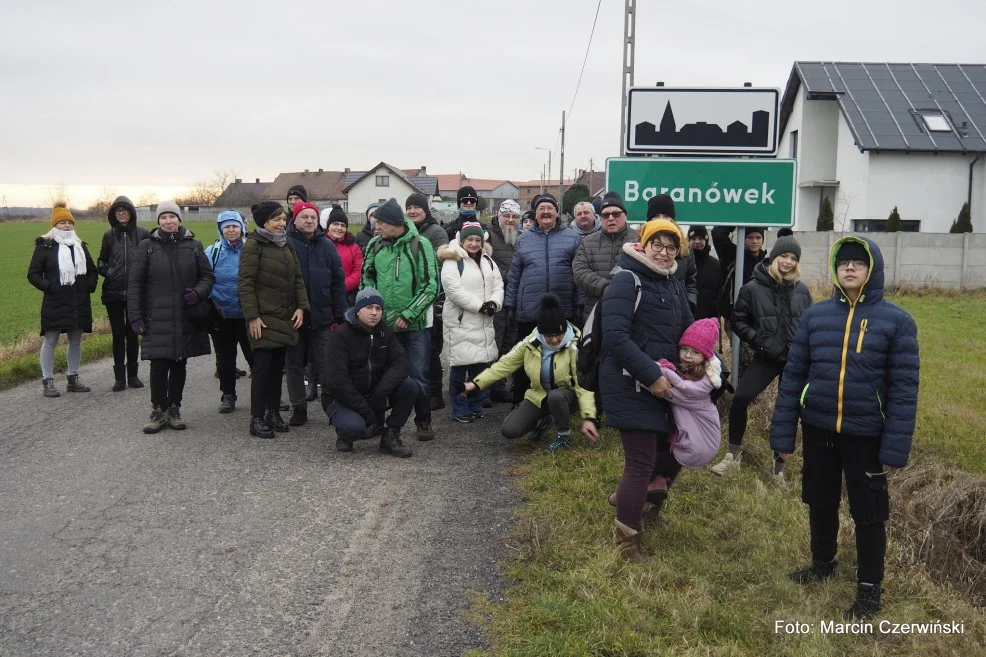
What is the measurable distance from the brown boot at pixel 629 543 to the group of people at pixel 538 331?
2 centimetres

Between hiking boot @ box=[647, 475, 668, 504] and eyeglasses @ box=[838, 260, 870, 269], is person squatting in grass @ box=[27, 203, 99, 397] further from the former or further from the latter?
eyeglasses @ box=[838, 260, 870, 269]

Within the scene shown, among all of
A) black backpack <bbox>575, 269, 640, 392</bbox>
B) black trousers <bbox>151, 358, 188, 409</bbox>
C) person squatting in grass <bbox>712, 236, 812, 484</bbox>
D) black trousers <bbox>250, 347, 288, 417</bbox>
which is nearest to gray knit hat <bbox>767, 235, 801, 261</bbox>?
person squatting in grass <bbox>712, 236, 812, 484</bbox>

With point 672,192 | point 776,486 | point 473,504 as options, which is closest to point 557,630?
point 473,504

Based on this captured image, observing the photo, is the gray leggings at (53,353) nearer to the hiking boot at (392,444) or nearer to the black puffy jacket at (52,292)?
the black puffy jacket at (52,292)

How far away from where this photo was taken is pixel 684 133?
7293 millimetres

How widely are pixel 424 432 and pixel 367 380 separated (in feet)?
2.62

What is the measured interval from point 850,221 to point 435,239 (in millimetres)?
24985

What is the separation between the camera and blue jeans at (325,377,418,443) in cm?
700

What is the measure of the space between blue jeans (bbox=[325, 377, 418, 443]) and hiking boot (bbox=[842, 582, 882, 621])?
378 cm

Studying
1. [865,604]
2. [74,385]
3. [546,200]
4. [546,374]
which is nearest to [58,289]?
[74,385]

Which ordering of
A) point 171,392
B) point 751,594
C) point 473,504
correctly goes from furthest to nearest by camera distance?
point 171,392
point 473,504
point 751,594

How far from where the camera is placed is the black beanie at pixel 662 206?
6680 mm

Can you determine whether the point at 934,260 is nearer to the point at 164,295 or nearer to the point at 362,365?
the point at 362,365

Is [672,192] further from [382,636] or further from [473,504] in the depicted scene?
[382,636]
